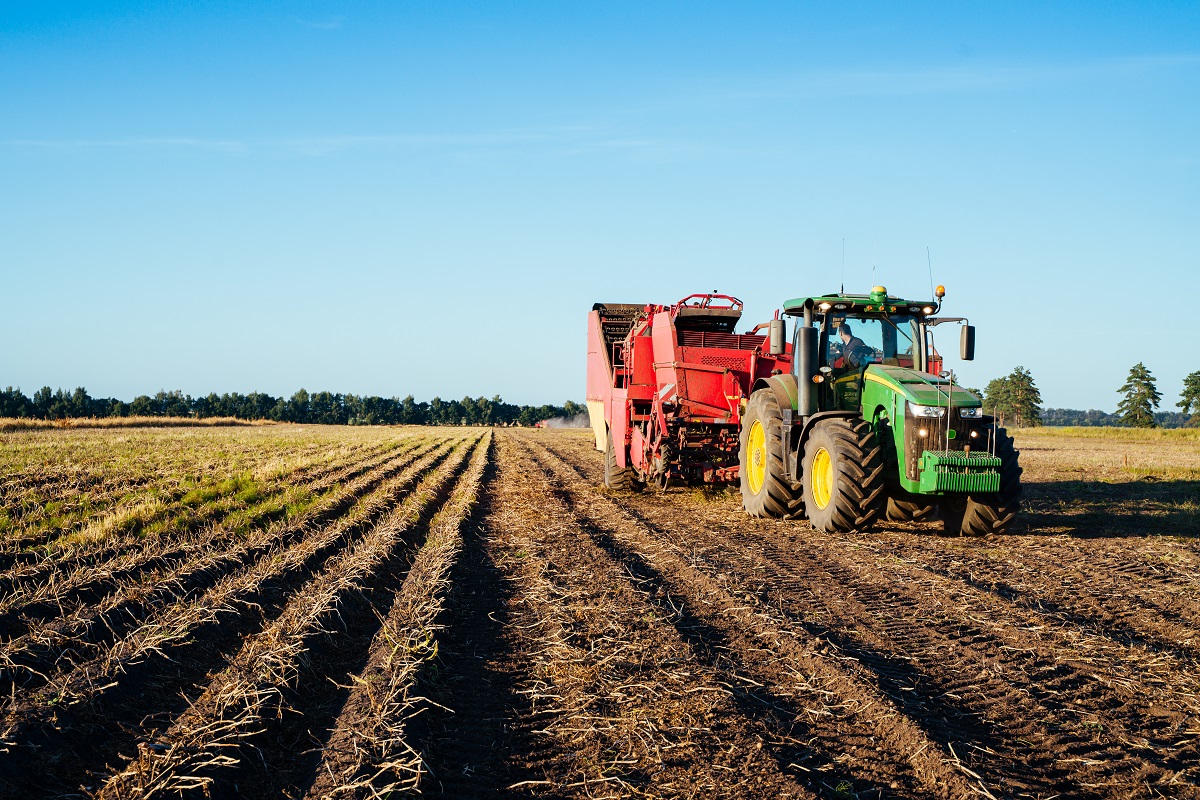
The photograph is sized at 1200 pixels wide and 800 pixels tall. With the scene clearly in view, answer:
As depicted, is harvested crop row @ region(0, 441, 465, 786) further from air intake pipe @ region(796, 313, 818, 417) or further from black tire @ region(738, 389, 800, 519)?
air intake pipe @ region(796, 313, 818, 417)

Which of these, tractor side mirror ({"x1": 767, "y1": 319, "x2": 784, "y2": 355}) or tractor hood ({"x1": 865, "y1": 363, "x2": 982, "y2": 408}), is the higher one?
tractor side mirror ({"x1": 767, "y1": 319, "x2": 784, "y2": 355})

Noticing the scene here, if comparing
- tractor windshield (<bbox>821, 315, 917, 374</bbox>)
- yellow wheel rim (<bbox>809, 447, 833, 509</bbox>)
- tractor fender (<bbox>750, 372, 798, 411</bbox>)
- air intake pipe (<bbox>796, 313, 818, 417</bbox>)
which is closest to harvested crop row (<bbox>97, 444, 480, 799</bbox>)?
yellow wheel rim (<bbox>809, 447, 833, 509</bbox>)

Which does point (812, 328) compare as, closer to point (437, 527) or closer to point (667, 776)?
point (437, 527)

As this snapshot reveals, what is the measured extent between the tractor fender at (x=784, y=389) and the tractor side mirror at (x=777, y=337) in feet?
3.18

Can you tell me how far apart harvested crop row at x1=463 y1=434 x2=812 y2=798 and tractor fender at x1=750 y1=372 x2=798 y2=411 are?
382cm

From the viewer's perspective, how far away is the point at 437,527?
413 inches

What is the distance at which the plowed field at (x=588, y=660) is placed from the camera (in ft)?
12.0

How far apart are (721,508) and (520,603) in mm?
6252

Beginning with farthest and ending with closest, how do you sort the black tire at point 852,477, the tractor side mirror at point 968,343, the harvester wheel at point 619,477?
the harvester wheel at point 619,477
the tractor side mirror at point 968,343
the black tire at point 852,477

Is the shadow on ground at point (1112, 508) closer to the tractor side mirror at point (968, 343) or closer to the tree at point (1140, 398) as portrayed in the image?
the tractor side mirror at point (968, 343)

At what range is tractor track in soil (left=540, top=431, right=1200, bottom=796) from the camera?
3.76 m

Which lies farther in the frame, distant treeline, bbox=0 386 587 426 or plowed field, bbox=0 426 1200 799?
distant treeline, bbox=0 386 587 426

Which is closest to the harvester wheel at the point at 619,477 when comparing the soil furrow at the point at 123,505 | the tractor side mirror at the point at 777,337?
the soil furrow at the point at 123,505

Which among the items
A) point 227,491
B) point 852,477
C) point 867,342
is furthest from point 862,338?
point 227,491
